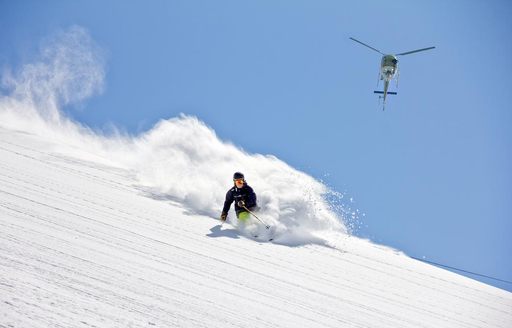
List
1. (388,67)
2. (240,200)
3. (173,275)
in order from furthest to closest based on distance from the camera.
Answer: (388,67)
(240,200)
(173,275)

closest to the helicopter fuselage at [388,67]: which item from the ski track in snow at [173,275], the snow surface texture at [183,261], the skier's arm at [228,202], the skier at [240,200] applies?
the snow surface texture at [183,261]

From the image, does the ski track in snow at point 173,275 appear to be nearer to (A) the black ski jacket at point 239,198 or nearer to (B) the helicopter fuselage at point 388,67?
(A) the black ski jacket at point 239,198

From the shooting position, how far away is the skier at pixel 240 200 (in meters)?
9.41

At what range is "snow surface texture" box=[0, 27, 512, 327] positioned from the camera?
4078mm

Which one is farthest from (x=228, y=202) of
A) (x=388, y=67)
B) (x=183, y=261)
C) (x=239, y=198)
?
(x=388, y=67)

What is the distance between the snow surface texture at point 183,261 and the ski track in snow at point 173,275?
0.02 metres

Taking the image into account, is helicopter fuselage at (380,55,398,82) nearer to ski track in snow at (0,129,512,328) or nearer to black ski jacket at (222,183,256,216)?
ski track in snow at (0,129,512,328)

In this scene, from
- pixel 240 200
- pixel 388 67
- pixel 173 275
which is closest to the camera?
pixel 173 275

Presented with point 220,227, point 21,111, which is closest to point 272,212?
point 220,227

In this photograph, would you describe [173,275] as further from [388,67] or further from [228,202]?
[388,67]

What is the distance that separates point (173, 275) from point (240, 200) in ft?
14.7

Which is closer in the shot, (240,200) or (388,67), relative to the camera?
(240,200)

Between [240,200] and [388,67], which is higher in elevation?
Answer: [388,67]

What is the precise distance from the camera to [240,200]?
9547mm
